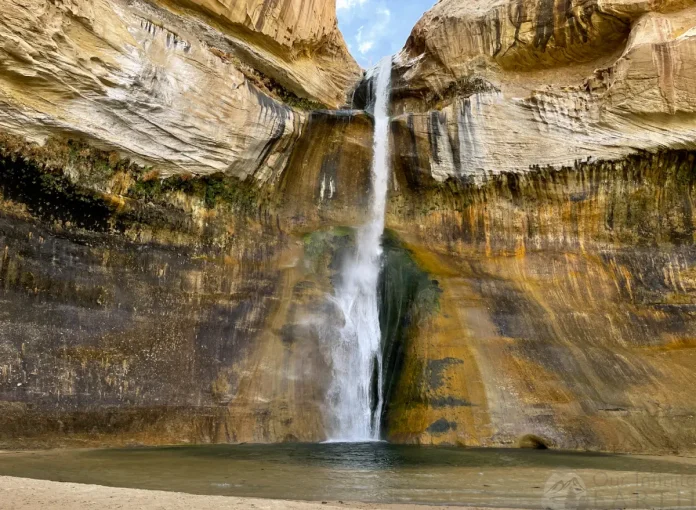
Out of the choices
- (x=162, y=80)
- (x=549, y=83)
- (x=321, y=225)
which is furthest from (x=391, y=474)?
(x=549, y=83)

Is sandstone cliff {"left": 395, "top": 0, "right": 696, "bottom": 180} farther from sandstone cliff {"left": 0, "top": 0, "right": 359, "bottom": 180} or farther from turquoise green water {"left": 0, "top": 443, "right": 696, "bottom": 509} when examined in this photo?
turquoise green water {"left": 0, "top": 443, "right": 696, "bottom": 509}

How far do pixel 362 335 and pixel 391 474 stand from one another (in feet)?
24.2

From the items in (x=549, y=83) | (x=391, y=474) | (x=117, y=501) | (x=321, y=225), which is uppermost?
(x=549, y=83)

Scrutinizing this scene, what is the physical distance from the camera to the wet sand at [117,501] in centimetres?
509

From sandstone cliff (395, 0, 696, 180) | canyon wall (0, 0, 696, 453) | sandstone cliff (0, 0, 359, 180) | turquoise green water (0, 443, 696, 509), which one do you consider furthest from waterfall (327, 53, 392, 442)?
sandstone cliff (0, 0, 359, 180)

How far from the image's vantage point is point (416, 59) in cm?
1986

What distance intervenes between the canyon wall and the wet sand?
5.46 meters

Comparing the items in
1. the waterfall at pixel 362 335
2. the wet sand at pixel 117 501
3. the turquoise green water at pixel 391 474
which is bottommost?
the turquoise green water at pixel 391 474

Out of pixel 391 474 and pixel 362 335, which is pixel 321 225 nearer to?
pixel 362 335

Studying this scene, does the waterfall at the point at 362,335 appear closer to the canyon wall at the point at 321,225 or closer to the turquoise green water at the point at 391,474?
the canyon wall at the point at 321,225

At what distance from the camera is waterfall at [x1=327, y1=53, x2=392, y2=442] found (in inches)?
545

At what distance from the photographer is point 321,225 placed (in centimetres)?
1789

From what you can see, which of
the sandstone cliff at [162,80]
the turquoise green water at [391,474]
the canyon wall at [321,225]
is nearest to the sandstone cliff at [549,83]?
the canyon wall at [321,225]

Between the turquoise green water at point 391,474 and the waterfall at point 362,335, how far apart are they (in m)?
2.90
